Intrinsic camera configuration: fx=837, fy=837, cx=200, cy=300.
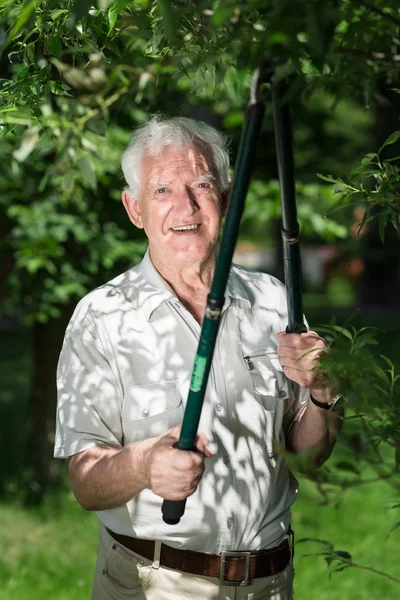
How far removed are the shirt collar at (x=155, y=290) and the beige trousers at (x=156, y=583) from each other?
2.66 ft

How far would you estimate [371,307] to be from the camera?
26.9 metres

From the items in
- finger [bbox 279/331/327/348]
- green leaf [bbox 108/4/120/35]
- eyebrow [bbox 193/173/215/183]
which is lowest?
finger [bbox 279/331/327/348]

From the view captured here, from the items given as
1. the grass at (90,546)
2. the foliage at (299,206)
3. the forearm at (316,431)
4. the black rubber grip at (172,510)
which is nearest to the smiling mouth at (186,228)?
the forearm at (316,431)

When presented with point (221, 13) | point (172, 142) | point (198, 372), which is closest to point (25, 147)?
point (221, 13)

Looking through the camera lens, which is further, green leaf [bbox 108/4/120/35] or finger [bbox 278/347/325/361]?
finger [bbox 278/347/325/361]

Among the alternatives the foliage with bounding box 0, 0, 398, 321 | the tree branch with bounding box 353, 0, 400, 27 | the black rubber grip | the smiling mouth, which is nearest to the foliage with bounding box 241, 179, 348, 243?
the foliage with bounding box 0, 0, 398, 321

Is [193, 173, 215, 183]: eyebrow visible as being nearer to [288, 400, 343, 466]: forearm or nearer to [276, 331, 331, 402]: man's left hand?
[276, 331, 331, 402]: man's left hand

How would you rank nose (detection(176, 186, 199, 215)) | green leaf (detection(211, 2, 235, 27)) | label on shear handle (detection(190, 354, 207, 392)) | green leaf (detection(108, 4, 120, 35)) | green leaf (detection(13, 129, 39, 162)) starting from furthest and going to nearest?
nose (detection(176, 186, 199, 215)) < green leaf (detection(108, 4, 120, 35)) < label on shear handle (detection(190, 354, 207, 392)) < green leaf (detection(13, 129, 39, 162)) < green leaf (detection(211, 2, 235, 27))

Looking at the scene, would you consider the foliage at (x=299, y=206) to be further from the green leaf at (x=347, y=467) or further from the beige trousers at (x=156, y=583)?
the green leaf at (x=347, y=467)

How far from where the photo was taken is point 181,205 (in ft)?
9.37

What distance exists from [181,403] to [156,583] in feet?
2.01

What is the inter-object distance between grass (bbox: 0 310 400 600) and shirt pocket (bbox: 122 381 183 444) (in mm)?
2681

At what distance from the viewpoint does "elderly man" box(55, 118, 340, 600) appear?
8.95 ft

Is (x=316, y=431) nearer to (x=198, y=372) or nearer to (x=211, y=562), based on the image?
(x=211, y=562)
